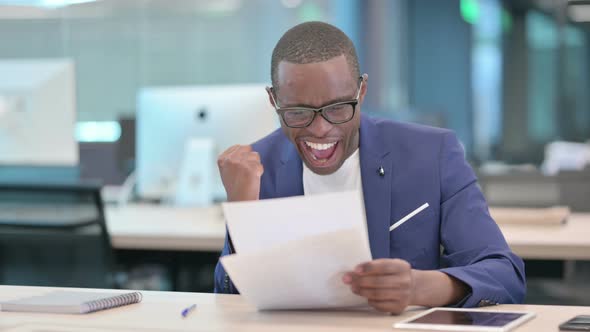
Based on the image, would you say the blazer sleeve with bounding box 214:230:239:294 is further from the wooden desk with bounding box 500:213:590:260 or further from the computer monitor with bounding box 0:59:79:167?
the computer monitor with bounding box 0:59:79:167

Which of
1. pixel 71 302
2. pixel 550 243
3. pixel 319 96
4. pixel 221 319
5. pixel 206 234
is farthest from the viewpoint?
pixel 206 234

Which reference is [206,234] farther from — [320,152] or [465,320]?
[465,320]

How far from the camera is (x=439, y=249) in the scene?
194cm

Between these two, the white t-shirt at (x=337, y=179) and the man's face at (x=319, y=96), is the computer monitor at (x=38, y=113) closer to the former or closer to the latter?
the white t-shirt at (x=337, y=179)

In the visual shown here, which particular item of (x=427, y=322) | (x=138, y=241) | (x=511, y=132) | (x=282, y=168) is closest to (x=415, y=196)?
(x=282, y=168)

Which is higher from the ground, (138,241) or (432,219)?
(432,219)

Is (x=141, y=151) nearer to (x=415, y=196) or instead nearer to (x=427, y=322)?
(x=415, y=196)

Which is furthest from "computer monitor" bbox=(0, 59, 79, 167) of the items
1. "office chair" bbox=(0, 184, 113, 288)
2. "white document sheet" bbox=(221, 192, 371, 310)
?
"white document sheet" bbox=(221, 192, 371, 310)

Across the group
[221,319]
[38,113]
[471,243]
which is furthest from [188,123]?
[221,319]

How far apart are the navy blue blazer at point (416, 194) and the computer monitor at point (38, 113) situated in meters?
1.92

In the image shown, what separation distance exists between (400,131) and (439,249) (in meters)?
0.29

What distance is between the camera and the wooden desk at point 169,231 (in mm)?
2984

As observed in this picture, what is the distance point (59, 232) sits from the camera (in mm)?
2863

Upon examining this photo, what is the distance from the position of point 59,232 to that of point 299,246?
168 centimetres
